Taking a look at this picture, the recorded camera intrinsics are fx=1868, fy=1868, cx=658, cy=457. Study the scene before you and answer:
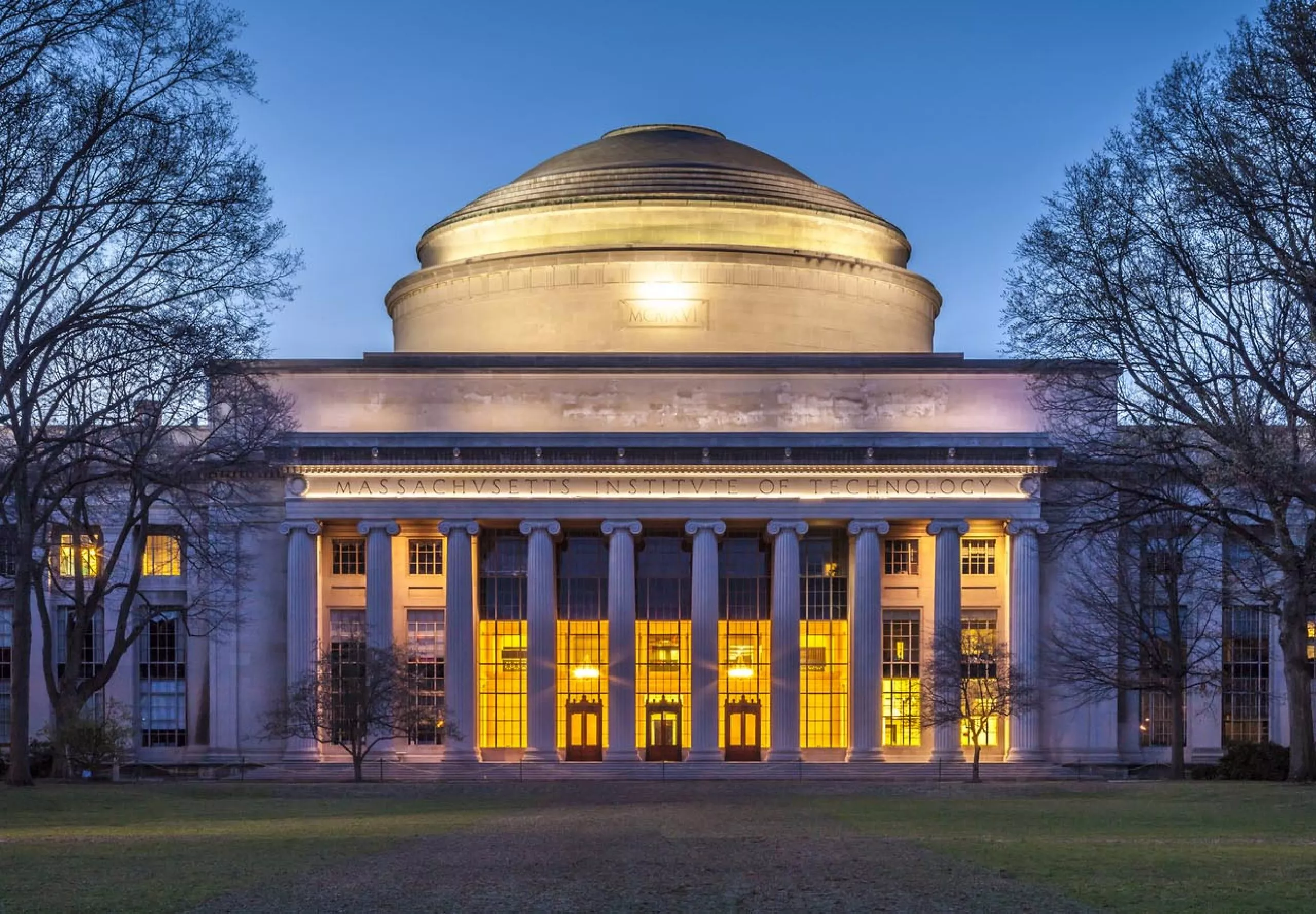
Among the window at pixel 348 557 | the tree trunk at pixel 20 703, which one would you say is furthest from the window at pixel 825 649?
the tree trunk at pixel 20 703

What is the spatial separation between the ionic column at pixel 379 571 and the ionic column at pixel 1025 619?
76.3ft

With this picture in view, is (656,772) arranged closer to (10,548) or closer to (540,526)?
(540,526)

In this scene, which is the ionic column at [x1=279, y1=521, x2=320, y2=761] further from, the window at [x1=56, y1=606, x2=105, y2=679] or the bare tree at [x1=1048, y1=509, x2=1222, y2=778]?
the bare tree at [x1=1048, y1=509, x2=1222, y2=778]

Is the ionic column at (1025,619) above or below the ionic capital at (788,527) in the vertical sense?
below

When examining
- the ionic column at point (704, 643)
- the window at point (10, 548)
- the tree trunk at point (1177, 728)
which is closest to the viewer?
the window at point (10, 548)

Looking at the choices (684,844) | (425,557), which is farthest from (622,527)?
(684,844)

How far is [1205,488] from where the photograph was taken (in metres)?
39.8

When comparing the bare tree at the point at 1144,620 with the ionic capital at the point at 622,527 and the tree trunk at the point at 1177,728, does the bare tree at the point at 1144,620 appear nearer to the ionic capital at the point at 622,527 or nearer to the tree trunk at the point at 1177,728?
the tree trunk at the point at 1177,728

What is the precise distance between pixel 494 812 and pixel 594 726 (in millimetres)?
31823

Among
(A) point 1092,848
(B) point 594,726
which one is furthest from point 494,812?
(B) point 594,726

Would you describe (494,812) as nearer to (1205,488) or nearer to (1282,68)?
(1205,488)

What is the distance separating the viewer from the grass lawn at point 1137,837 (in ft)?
72.0

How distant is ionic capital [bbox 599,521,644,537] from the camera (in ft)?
229

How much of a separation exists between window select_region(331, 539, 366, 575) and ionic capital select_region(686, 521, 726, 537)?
13.1 metres
